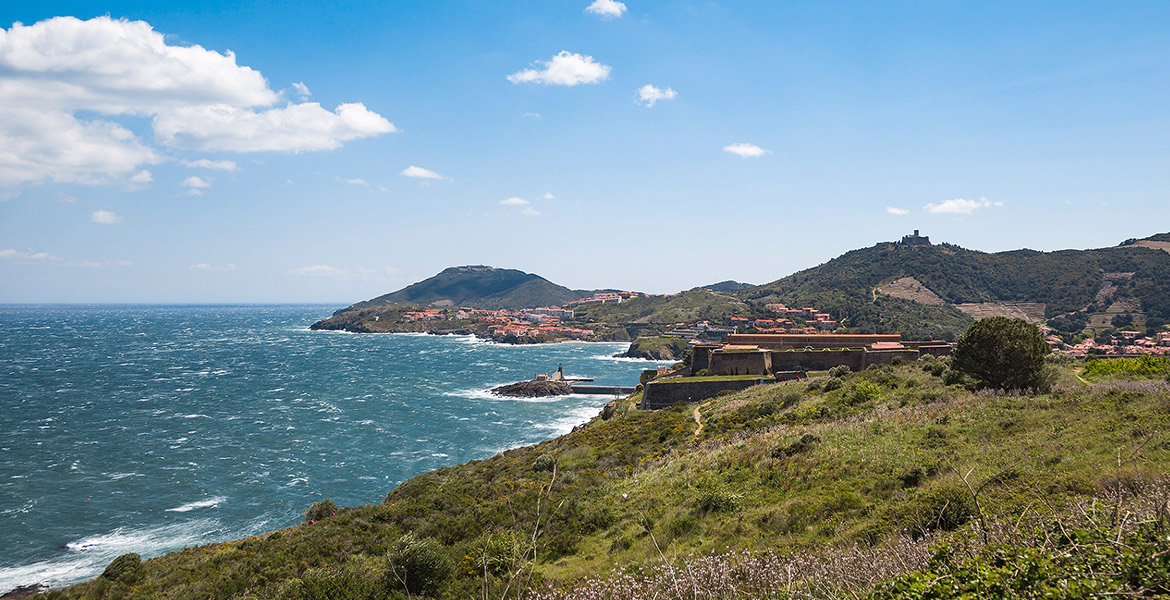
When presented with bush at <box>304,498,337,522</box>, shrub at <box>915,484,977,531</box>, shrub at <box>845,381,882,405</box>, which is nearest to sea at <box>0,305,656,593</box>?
bush at <box>304,498,337,522</box>

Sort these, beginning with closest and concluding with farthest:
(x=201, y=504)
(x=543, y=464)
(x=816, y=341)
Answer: (x=543, y=464) → (x=201, y=504) → (x=816, y=341)

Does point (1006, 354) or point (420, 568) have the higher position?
point (1006, 354)

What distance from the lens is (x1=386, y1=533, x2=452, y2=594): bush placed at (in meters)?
11.1

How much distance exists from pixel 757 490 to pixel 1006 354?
11.9 metres

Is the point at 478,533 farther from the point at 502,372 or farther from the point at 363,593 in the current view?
the point at 502,372

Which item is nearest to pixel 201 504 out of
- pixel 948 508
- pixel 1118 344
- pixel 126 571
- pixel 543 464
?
pixel 126 571

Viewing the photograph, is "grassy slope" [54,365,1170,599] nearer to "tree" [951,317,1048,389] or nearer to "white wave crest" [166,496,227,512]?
"tree" [951,317,1048,389]

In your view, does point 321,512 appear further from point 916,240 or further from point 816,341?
point 916,240

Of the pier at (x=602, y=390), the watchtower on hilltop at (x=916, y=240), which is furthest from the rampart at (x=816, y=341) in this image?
the watchtower on hilltop at (x=916, y=240)

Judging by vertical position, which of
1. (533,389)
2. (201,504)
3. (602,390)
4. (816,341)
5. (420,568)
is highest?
(816,341)

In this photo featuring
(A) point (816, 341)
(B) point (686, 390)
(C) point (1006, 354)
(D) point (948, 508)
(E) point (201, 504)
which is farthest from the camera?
(A) point (816, 341)

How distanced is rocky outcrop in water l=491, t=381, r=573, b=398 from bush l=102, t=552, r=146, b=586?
42.0m

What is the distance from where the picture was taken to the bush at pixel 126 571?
16.8 meters

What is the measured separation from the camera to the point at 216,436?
42.8 meters
